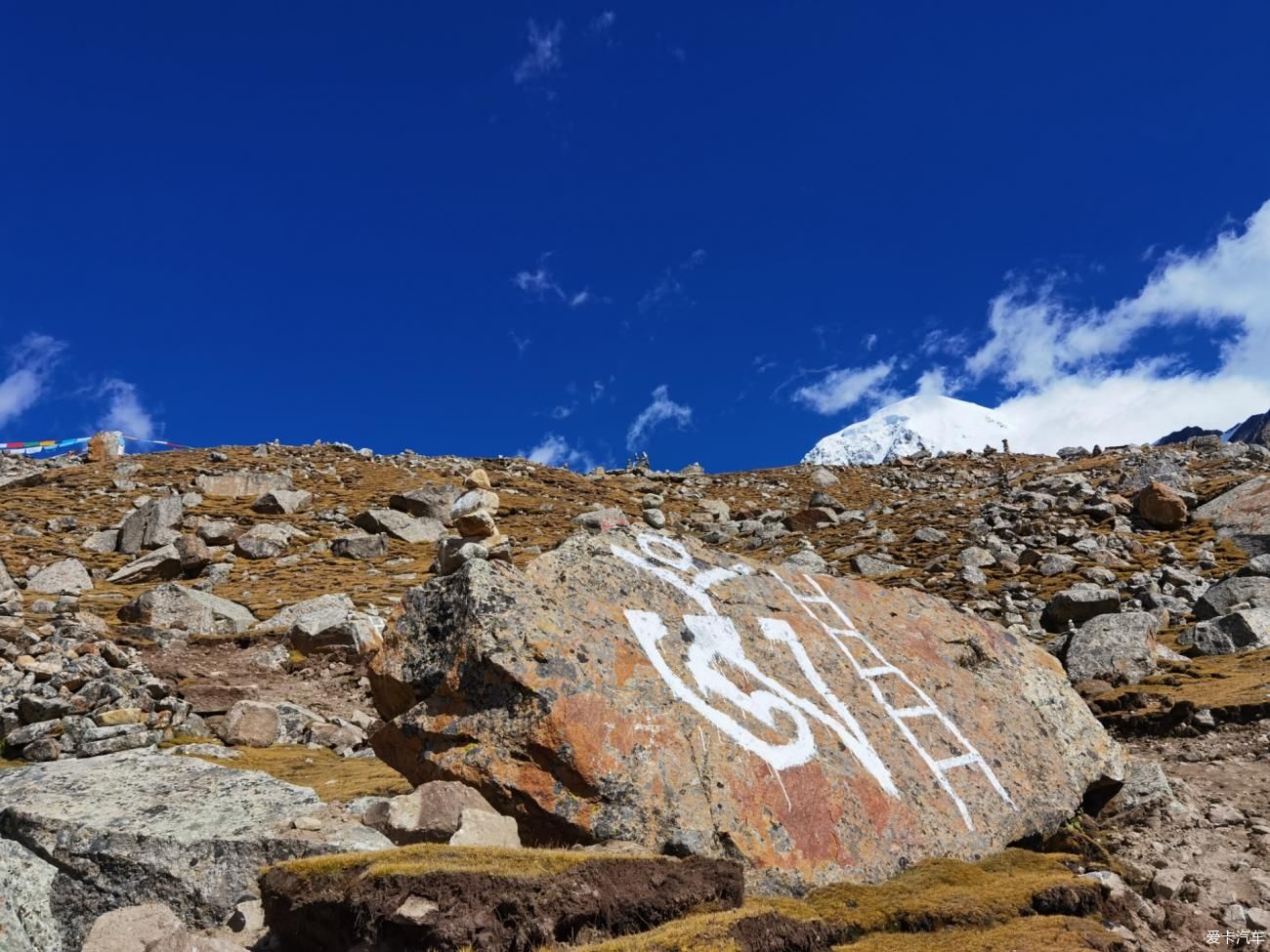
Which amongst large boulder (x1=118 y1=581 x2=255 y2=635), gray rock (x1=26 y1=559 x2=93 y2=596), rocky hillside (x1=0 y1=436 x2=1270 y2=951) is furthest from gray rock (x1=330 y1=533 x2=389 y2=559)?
rocky hillside (x1=0 y1=436 x2=1270 y2=951)

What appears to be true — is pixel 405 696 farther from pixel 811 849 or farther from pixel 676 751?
pixel 811 849

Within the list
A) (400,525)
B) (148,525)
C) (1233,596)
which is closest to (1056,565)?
(1233,596)

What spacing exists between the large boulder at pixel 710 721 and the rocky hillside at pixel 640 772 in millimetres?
29

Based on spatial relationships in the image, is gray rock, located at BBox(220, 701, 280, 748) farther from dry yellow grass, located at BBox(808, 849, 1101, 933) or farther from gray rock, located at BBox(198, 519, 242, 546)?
gray rock, located at BBox(198, 519, 242, 546)

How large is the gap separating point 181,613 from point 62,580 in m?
7.58

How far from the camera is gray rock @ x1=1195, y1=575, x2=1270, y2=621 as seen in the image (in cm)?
1575

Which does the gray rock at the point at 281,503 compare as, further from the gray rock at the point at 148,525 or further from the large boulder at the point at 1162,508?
the large boulder at the point at 1162,508

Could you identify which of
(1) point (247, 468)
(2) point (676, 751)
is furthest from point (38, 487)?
(2) point (676, 751)

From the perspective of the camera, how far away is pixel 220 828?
19.4 feet

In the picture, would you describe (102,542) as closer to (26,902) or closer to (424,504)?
(424,504)

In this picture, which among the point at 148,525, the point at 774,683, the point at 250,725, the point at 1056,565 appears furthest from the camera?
the point at 148,525

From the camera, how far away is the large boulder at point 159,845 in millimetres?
5641

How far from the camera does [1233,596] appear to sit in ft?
52.9

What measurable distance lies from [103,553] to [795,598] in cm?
2553
